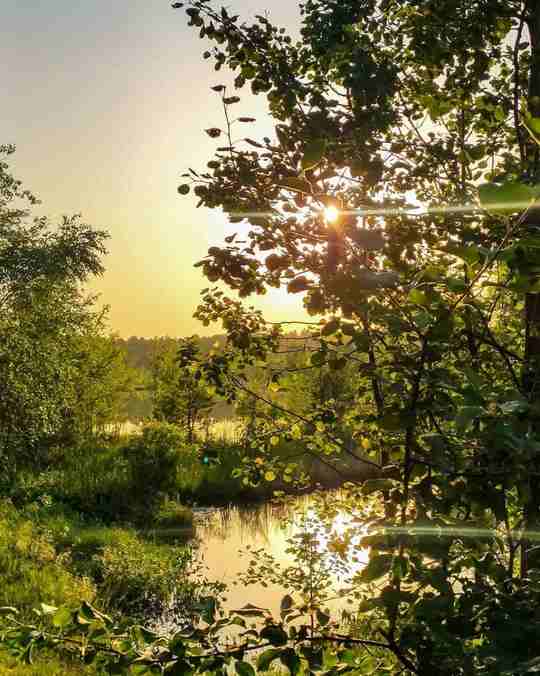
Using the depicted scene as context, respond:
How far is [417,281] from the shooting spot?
159 cm

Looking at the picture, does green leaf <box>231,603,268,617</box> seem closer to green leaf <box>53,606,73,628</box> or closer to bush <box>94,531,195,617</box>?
green leaf <box>53,606,73,628</box>

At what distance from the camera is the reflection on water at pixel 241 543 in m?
12.9

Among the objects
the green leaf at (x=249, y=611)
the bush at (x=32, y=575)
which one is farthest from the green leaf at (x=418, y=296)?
the bush at (x=32, y=575)

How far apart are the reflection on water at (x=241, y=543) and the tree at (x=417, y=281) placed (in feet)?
29.8

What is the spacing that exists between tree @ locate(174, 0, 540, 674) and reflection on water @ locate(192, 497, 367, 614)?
357 inches

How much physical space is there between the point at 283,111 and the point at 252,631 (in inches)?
101

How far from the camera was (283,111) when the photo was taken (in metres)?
3.43

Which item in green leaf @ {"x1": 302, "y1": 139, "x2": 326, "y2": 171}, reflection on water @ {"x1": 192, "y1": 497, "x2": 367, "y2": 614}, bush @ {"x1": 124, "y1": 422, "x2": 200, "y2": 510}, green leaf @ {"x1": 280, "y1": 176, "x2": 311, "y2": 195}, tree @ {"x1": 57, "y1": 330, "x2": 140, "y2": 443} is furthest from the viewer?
tree @ {"x1": 57, "y1": 330, "x2": 140, "y2": 443}

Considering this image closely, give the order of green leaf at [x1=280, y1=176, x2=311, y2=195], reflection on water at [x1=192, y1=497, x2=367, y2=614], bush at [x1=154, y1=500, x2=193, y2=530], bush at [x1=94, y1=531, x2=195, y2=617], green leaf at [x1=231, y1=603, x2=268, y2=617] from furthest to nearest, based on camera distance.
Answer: bush at [x1=154, y1=500, x2=193, y2=530], reflection on water at [x1=192, y1=497, x2=367, y2=614], bush at [x1=94, y1=531, x2=195, y2=617], green leaf at [x1=231, y1=603, x2=268, y2=617], green leaf at [x1=280, y1=176, x2=311, y2=195]

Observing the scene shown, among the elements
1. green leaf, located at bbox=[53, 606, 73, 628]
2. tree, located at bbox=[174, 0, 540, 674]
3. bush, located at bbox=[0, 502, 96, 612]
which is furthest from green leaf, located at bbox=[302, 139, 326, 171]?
bush, located at bbox=[0, 502, 96, 612]

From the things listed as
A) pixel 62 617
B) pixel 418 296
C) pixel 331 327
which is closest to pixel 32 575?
pixel 62 617

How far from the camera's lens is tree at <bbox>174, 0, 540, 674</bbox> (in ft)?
4.90

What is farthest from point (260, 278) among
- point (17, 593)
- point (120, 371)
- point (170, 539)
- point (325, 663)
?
point (120, 371)

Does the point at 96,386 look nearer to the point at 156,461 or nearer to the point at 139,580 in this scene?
the point at 156,461
